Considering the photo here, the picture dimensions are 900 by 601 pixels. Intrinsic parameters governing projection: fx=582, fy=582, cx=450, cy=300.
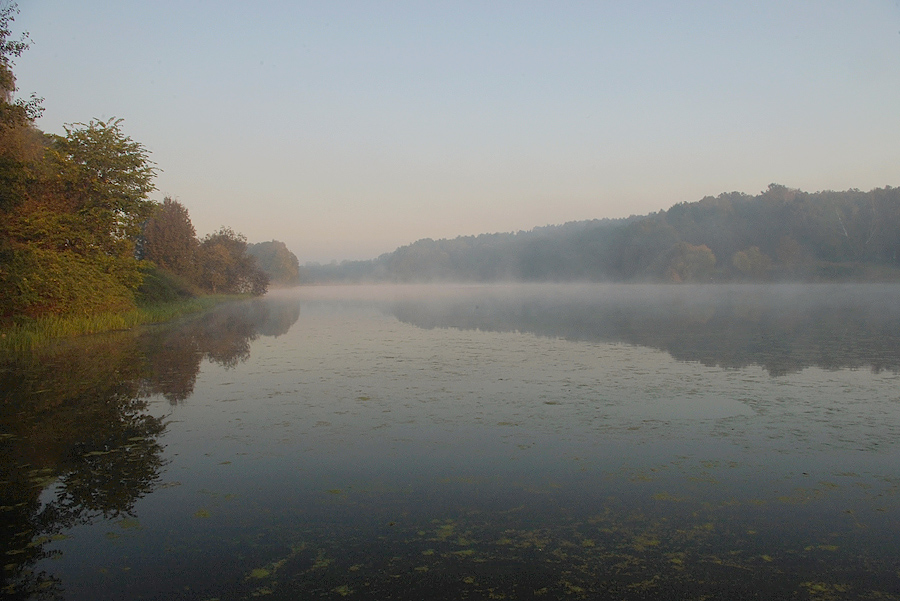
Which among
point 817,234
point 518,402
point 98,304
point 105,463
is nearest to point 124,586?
point 105,463

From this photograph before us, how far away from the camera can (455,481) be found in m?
5.42

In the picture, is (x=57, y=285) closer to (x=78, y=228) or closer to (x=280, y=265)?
(x=78, y=228)

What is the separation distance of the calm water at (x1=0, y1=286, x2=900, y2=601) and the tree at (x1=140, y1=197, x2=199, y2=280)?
32.7 m

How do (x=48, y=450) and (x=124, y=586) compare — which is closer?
(x=124, y=586)

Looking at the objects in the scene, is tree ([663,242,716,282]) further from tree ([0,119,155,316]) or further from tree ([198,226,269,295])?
tree ([0,119,155,316])

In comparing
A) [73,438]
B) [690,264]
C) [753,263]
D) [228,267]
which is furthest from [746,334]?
[753,263]

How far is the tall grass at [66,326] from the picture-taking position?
14953 millimetres

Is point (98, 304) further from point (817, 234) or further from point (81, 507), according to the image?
point (817, 234)

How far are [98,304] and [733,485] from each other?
20.7 meters

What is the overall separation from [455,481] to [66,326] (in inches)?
660

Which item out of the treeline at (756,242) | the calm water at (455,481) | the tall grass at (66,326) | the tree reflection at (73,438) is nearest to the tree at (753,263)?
the treeline at (756,242)

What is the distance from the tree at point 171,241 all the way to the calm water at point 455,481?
3269cm

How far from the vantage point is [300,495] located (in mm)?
5145

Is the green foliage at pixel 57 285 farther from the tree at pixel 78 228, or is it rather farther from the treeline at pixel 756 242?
the treeline at pixel 756 242
